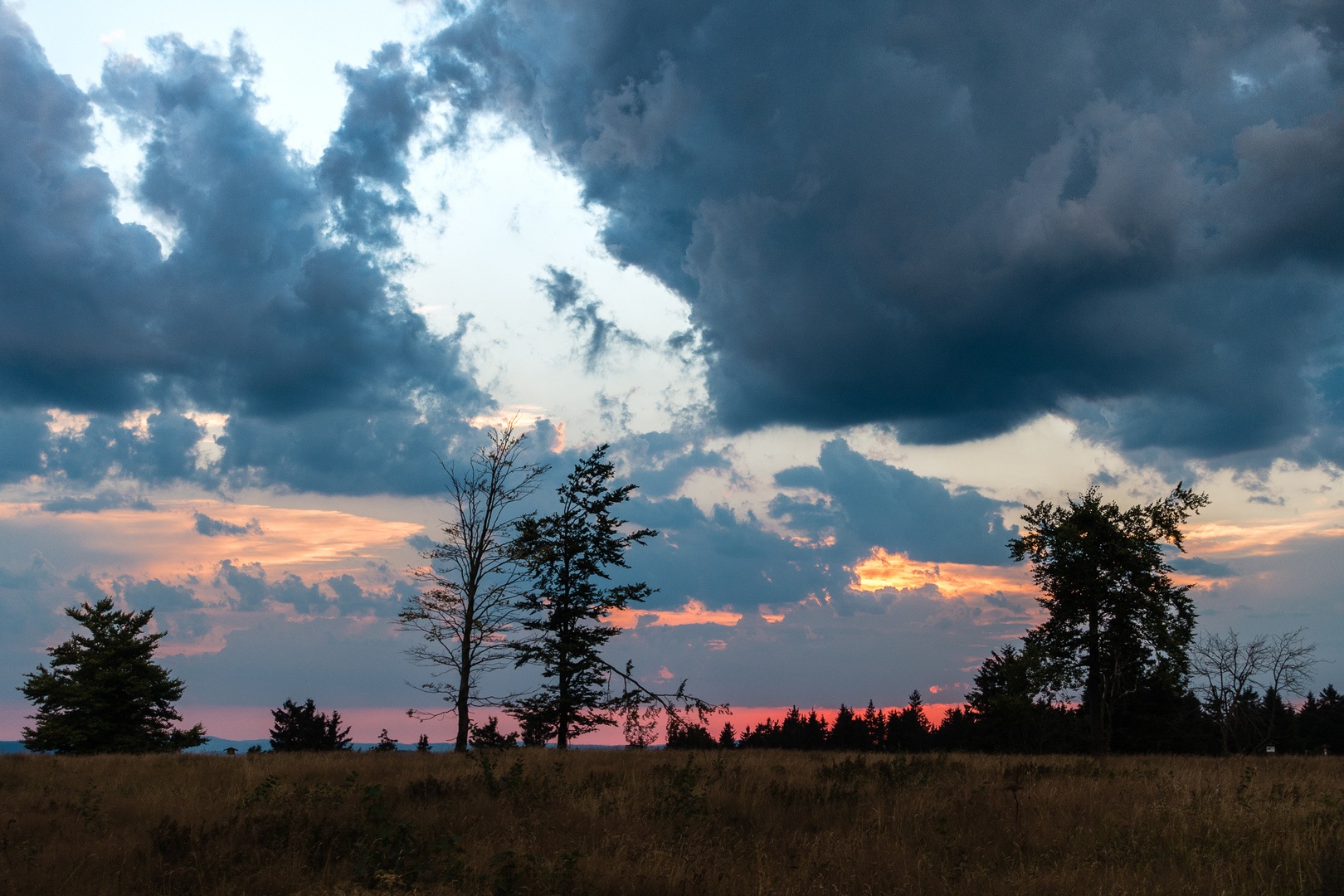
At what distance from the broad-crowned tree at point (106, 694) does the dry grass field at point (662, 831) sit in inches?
1085

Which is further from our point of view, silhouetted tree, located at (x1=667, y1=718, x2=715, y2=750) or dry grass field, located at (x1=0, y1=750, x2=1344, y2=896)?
silhouetted tree, located at (x1=667, y1=718, x2=715, y2=750)

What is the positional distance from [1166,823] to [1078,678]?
980 inches

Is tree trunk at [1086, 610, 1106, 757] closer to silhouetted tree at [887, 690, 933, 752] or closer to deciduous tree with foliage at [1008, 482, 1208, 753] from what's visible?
deciduous tree with foliage at [1008, 482, 1208, 753]

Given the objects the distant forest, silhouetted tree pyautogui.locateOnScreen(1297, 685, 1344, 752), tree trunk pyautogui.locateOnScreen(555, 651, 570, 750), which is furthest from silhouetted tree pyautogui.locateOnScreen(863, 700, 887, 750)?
tree trunk pyautogui.locateOnScreen(555, 651, 570, 750)

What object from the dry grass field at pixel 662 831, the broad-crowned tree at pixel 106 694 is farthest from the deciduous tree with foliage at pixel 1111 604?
the broad-crowned tree at pixel 106 694

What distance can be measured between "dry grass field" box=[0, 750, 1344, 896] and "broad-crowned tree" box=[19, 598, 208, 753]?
90.4 ft

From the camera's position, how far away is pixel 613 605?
28.5 metres

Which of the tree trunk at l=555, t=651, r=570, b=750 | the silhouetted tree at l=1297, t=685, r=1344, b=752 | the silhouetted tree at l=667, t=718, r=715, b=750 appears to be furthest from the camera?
the silhouetted tree at l=1297, t=685, r=1344, b=752

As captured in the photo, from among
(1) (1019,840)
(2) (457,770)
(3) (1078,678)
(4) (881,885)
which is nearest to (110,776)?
(2) (457,770)

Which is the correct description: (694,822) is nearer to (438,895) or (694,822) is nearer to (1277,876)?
(438,895)

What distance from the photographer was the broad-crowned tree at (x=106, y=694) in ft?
123

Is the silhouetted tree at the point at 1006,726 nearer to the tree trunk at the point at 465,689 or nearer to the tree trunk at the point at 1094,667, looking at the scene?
the tree trunk at the point at 1094,667

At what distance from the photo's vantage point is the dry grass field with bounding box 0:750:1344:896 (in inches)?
322

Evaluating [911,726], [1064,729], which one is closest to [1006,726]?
[1064,729]
